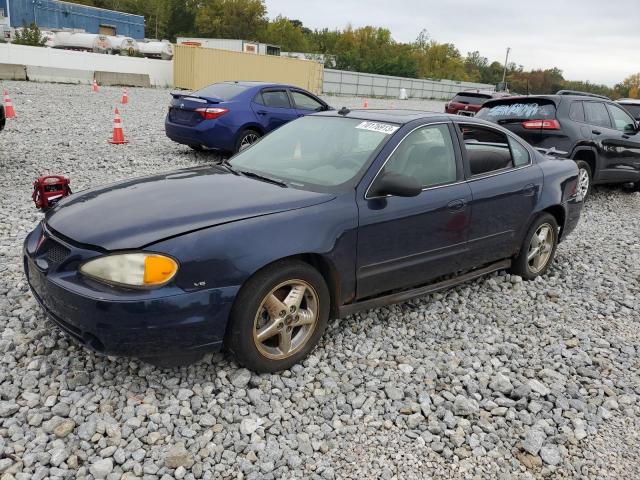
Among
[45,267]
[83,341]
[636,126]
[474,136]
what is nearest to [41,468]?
[83,341]

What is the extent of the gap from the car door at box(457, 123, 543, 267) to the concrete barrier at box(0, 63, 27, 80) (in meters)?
22.3

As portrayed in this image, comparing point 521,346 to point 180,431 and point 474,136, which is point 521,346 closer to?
point 474,136

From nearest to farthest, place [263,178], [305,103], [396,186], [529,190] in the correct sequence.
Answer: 1. [396,186]
2. [263,178]
3. [529,190]
4. [305,103]

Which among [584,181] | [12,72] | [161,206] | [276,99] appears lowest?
[584,181]

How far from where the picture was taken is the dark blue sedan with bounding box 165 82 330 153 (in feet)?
30.1

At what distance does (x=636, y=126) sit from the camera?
9016 mm

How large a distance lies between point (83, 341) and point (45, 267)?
1.64 ft

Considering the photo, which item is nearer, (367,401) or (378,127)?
(367,401)

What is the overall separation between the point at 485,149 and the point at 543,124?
397cm

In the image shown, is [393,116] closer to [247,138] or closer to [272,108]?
[247,138]

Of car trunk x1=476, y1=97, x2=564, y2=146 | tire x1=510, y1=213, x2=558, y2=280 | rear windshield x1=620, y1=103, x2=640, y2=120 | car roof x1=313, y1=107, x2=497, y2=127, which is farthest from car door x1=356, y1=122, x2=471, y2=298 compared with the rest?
rear windshield x1=620, y1=103, x2=640, y2=120

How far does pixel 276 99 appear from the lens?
1002cm

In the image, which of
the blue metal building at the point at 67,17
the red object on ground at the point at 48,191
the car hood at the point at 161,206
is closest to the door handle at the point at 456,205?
the car hood at the point at 161,206

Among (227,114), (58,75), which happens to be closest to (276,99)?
(227,114)
